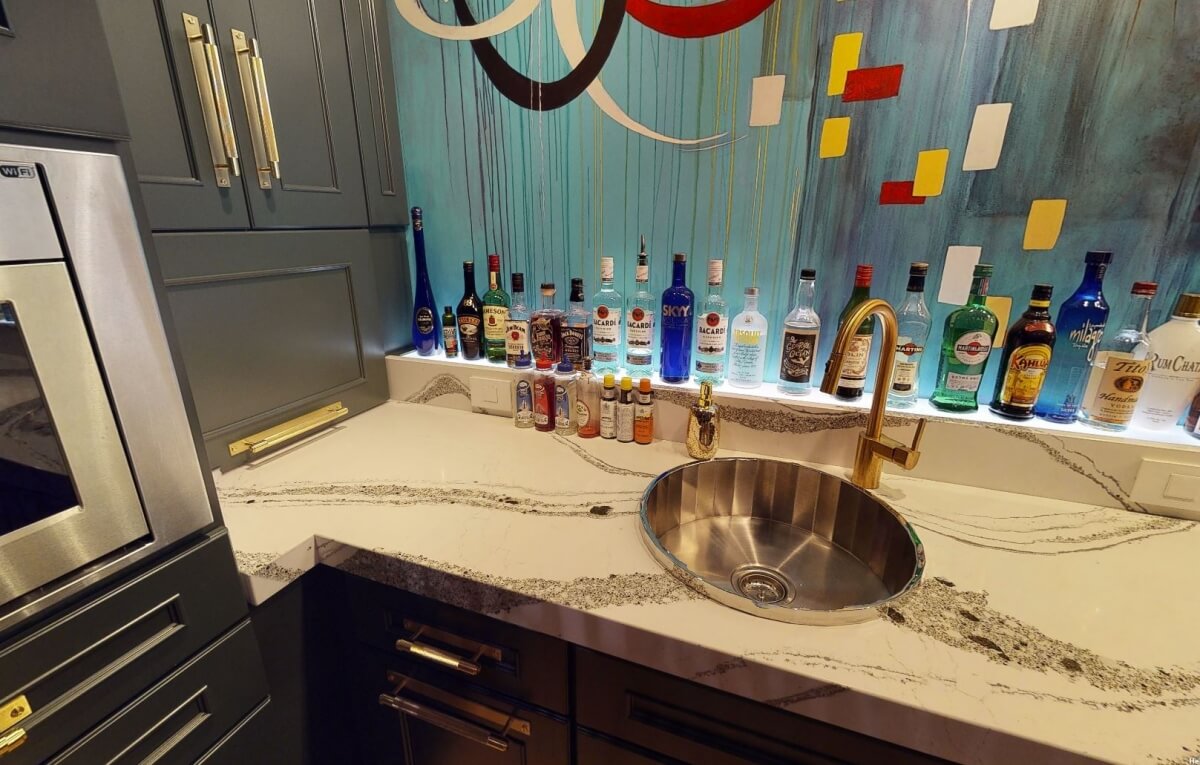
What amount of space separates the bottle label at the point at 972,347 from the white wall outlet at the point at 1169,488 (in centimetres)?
28

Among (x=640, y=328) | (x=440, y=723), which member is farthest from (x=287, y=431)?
(x=640, y=328)

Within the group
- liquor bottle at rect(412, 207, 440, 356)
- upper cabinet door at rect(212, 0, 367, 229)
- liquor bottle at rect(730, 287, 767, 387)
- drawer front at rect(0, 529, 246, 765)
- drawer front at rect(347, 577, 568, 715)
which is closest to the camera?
drawer front at rect(0, 529, 246, 765)

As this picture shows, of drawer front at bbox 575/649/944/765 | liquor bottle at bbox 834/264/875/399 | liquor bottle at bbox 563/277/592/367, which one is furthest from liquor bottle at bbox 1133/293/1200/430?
liquor bottle at bbox 563/277/592/367

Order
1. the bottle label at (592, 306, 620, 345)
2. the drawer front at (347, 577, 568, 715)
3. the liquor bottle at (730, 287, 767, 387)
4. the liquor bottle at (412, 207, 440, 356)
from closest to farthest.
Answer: the drawer front at (347, 577, 568, 715) < the liquor bottle at (730, 287, 767, 387) < the bottle label at (592, 306, 620, 345) < the liquor bottle at (412, 207, 440, 356)

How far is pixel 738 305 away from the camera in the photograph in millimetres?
1156

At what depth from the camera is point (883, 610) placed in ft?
2.17

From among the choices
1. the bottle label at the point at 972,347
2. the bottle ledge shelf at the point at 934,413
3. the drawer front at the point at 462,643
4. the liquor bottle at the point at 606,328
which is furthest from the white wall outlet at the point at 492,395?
the bottle label at the point at 972,347

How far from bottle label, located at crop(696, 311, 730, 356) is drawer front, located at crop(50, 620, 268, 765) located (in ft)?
3.09

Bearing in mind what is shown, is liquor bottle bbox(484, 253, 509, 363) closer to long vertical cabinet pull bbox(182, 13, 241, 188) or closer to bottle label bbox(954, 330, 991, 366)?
long vertical cabinet pull bbox(182, 13, 241, 188)

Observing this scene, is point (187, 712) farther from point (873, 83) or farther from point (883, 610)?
point (873, 83)

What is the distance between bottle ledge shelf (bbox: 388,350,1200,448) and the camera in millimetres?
855

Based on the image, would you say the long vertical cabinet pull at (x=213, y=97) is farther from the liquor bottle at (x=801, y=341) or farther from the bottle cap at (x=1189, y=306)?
the bottle cap at (x=1189, y=306)

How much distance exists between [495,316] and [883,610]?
102 centimetres

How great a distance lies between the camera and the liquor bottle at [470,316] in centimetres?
134
